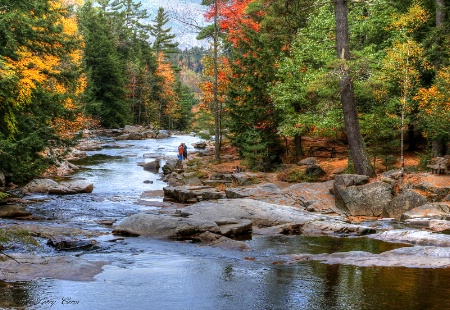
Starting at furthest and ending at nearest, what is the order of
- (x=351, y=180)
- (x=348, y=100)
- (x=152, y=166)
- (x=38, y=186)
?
(x=152, y=166) < (x=38, y=186) < (x=348, y=100) < (x=351, y=180)

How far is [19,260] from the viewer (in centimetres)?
942

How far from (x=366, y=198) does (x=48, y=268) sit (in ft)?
38.1

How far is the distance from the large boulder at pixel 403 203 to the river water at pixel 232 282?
3850 mm

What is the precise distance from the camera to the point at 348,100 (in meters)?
18.8

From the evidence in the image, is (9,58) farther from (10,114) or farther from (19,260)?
(19,260)

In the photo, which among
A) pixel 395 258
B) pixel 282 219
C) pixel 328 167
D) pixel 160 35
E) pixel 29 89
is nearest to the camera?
pixel 395 258

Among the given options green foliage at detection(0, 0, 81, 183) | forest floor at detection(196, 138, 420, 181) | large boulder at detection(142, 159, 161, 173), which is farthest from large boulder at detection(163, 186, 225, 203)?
large boulder at detection(142, 159, 161, 173)

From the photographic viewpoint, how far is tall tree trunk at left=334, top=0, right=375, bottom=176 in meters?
18.2

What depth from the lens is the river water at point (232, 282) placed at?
7.59 m

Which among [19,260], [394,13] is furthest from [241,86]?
[19,260]

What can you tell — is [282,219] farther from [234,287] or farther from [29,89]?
[29,89]

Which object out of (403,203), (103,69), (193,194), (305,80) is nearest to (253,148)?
(305,80)

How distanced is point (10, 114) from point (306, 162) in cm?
1484

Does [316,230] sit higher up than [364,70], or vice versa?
[364,70]
